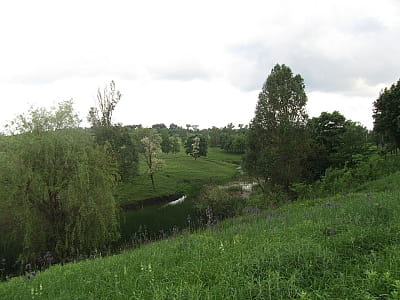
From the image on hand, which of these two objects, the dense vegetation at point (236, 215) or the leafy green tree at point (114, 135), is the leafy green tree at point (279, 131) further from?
the leafy green tree at point (114, 135)

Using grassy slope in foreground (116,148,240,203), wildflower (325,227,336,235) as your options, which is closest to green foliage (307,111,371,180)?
grassy slope in foreground (116,148,240,203)

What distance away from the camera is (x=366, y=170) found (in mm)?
18688

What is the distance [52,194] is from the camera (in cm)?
1534

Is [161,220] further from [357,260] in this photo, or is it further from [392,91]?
[392,91]

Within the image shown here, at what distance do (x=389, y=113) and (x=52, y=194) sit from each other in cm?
3415

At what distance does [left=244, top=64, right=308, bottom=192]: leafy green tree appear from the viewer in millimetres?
23266

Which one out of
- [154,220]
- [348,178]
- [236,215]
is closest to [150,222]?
[154,220]

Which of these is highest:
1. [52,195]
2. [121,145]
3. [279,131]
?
[279,131]

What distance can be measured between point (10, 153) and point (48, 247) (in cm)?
559

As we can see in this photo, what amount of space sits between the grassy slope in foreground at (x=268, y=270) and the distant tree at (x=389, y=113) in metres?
29.5

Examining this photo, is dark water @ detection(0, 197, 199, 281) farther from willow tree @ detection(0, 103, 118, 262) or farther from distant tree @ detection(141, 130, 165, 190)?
distant tree @ detection(141, 130, 165, 190)

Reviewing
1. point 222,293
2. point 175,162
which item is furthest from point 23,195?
point 175,162

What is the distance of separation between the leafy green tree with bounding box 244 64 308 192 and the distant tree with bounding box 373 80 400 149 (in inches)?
529

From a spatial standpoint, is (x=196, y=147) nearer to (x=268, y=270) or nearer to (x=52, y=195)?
(x=52, y=195)
